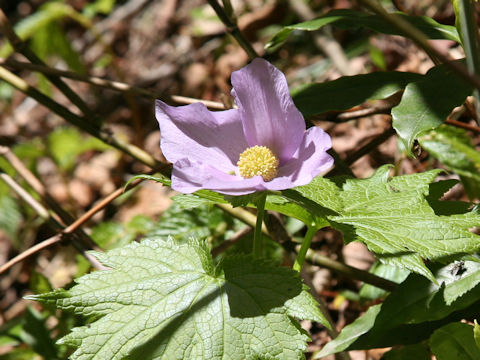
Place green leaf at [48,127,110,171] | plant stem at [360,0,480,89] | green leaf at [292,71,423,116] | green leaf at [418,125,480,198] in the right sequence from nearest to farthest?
1. plant stem at [360,0,480,89]
2. green leaf at [292,71,423,116]
3. green leaf at [418,125,480,198]
4. green leaf at [48,127,110,171]

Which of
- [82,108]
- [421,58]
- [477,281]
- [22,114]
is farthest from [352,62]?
[22,114]

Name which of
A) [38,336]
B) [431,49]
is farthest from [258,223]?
[38,336]

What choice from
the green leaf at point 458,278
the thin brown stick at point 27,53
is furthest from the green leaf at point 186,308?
the thin brown stick at point 27,53

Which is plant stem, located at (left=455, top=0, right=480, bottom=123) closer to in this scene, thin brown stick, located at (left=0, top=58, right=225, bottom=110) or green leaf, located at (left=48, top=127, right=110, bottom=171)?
thin brown stick, located at (left=0, top=58, right=225, bottom=110)

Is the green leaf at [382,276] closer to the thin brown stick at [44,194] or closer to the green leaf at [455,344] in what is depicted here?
the green leaf at [455,344]

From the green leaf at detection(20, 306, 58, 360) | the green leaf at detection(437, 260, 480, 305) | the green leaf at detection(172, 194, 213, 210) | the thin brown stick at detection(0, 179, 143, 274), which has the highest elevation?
the green leaf at detection(172, 194, 213, 210)

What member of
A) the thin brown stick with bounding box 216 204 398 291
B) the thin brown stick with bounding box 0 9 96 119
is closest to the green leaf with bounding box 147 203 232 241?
the thin brown stick with bounding box 216 204 398 291

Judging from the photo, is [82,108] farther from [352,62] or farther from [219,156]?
[352,62]

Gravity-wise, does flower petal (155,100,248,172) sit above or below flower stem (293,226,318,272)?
above
